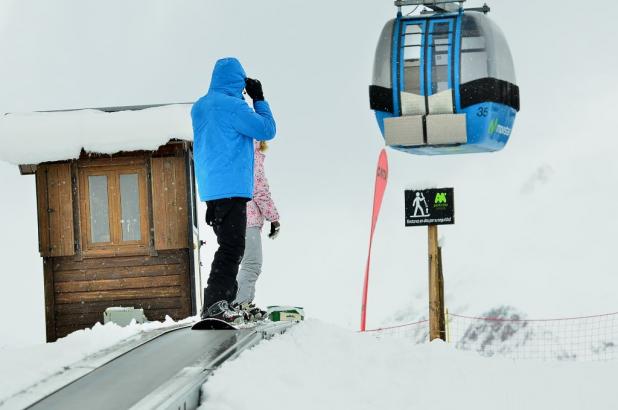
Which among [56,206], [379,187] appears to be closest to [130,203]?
[56,206]

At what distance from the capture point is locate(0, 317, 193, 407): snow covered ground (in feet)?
14.7

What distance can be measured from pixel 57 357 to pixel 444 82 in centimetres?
981

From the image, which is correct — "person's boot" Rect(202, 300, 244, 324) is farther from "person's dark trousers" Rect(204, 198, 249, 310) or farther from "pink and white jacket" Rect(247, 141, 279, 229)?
"pink and white jacket" Rect(247, 141, 279, 229)

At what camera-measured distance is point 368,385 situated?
16.1 feet

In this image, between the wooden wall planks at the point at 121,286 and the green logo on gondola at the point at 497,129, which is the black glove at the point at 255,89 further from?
the green logo on gondola at the point at 497,129

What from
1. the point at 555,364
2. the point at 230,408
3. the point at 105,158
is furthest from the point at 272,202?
the point at 105,158

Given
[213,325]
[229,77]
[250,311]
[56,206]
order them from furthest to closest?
[56,206] → [250,311] → [229,77] → [213,325]

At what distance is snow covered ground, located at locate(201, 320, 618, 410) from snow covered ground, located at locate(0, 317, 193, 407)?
0.94 m

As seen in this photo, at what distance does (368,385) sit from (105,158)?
8383mm

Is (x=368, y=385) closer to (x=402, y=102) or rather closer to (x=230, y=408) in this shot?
(x=230, y=408)

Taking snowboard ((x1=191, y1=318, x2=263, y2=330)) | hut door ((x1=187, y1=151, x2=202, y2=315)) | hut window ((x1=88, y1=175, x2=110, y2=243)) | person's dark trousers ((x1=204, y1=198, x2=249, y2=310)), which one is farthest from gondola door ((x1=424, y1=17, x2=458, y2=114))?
snowboard ((x1=191, y1=318, x2=263, y2=330))

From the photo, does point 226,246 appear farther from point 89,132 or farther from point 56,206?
point 56,206

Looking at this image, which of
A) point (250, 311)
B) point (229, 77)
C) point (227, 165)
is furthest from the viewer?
point (250, 311)

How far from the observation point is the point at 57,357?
5418 millimetres
